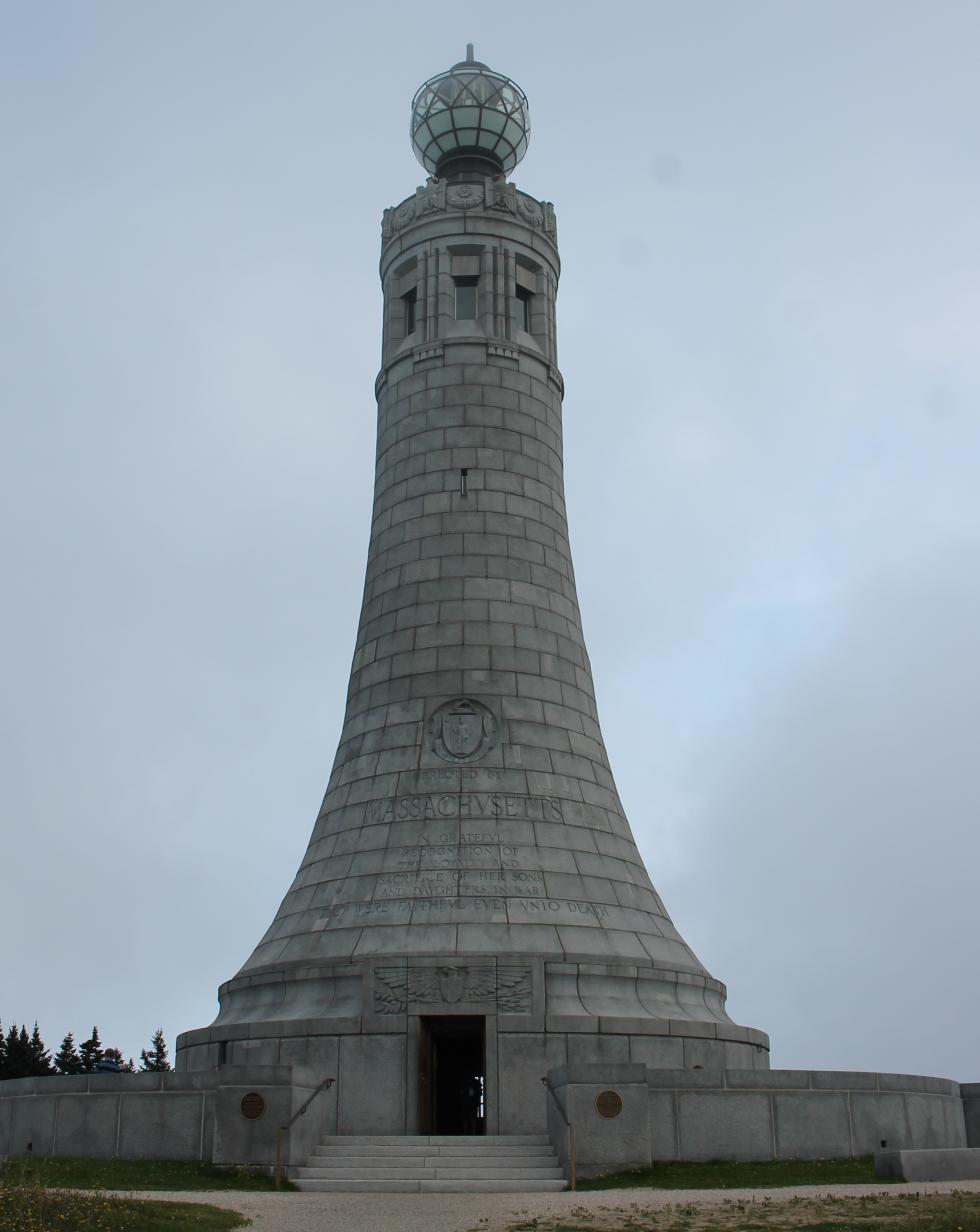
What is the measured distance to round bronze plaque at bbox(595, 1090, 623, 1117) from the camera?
18922 mm

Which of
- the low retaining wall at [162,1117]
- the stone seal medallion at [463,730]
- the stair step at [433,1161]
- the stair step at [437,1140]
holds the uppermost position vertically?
the stone seal medallion at [463,730]

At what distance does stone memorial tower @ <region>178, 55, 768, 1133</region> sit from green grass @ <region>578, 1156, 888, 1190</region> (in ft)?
11.9

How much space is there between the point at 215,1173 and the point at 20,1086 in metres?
5.77

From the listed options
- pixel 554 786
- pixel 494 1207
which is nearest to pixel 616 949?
pixel 554 786

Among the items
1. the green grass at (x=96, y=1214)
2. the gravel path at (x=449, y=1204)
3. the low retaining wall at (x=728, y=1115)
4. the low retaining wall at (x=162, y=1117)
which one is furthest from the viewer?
the low retaining wall at (x=162, y=1117)

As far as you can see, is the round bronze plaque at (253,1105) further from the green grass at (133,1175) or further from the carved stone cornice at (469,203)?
the carved stone cornice at (469,203)

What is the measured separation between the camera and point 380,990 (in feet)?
75.8

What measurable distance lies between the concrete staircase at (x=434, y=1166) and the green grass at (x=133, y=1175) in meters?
0.76

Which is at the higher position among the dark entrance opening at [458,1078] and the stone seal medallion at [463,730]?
the stone seal medallion at [463,730]

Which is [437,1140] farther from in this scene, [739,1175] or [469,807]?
[469,807]

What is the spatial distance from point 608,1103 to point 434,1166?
8.55 feet

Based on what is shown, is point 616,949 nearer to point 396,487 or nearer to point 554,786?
point 554,786

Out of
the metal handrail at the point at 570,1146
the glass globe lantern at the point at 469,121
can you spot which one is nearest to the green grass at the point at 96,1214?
the metal handrail at the point at 570,1146

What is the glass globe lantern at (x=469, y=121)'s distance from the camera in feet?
109
